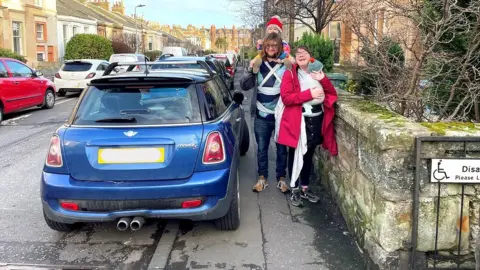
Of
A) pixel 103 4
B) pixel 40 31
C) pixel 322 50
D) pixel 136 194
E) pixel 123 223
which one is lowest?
pixel 123 223

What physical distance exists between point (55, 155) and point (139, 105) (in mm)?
826

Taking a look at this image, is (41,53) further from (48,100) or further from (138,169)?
(138,169)

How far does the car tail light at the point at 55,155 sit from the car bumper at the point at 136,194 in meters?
0.10

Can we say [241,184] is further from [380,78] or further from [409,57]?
[409,57]

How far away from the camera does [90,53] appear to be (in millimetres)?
30734

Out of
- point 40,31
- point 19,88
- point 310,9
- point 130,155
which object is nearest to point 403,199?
point 130,155

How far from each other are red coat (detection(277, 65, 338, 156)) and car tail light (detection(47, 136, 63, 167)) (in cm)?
216

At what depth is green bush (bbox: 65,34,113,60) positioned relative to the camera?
30562 millimetres

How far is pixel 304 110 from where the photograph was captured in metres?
4.46

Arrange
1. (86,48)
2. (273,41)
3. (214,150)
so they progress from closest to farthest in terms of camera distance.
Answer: (214,150), (273,41), (86,48)

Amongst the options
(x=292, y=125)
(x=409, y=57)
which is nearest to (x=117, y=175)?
(x=292, y=125)

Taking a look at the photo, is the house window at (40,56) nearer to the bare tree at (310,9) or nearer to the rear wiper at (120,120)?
the bare tree at (310,9)

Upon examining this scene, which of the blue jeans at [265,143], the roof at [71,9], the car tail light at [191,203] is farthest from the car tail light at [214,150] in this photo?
the roof at [71,9]

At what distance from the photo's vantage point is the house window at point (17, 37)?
2772cm
